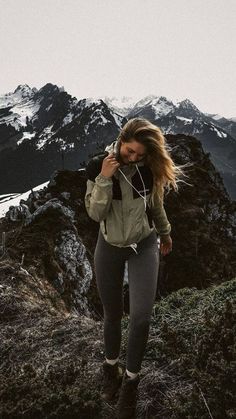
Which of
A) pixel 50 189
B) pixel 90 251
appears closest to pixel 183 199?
pixel 50 189

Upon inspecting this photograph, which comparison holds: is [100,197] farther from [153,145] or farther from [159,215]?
[159,215]

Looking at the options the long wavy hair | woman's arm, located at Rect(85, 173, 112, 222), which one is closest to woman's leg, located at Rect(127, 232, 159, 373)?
woman's arm, located at Rect(85, 173, 112, 222)

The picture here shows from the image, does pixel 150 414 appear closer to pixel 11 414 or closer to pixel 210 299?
pixel 11 414

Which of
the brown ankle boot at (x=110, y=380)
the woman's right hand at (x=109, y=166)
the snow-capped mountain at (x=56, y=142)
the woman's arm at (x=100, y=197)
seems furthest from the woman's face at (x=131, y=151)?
the snow-capped mountain at (x=56, y=142)

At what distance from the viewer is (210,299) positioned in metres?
5.71

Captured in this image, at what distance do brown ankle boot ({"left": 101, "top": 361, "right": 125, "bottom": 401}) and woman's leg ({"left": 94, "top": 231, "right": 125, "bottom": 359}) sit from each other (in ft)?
0.97

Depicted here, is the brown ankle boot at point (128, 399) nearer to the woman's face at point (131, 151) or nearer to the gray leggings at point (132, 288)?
the gray leggings at point (132, 288)

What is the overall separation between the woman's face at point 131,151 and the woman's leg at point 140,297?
2.55 ft

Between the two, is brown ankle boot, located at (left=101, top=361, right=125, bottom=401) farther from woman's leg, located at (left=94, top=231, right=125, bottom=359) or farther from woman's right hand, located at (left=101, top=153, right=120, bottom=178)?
woman's right hand, located at (left=101, top=153, right=120, bottom=178)

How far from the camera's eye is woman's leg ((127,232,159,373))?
316 cm

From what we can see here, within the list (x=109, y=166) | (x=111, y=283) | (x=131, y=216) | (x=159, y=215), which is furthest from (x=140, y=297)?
(x=109, y=166)

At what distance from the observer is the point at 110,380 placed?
3787 mm

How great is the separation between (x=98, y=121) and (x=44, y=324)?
157 metres

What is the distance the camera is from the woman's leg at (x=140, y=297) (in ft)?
10.4
